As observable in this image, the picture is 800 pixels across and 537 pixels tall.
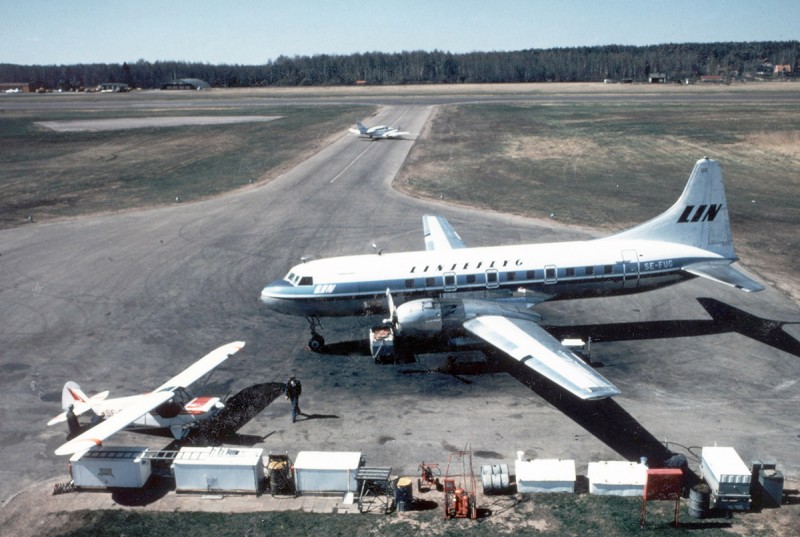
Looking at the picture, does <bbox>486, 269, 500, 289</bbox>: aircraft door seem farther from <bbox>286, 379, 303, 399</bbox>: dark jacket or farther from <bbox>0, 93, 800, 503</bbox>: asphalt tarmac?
<bbox>286, 379, 303, 399</bbox>: dark jacket

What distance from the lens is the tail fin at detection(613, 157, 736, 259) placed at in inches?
1305

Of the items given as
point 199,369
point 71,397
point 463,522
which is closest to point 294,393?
point 199,369

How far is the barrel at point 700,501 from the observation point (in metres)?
19.1

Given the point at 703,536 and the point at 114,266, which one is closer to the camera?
the point at 703,536

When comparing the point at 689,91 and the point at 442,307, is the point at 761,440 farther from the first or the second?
the point at 689,91

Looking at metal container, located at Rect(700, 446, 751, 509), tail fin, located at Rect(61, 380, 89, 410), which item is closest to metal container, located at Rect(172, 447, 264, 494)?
tail fin, located at Rect(61, 380, 89, 410)

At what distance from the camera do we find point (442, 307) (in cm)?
2858

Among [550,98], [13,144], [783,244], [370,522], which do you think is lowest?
[370,522]

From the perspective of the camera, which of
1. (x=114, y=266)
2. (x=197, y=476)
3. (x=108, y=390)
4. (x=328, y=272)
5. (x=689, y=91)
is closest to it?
(x=197, y=476)

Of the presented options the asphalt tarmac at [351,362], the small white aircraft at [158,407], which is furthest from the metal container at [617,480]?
the small white aircraft at [158,407]

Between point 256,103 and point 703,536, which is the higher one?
point 256,103

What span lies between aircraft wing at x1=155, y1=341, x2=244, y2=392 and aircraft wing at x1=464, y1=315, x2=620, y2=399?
1096 cm

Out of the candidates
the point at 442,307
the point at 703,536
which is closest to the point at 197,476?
the point at 442,307

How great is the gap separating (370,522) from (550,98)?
523ft
